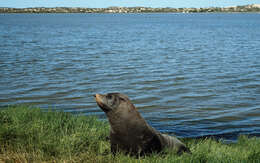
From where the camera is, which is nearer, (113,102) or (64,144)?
(113,102)

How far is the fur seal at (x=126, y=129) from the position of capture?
5938 mm

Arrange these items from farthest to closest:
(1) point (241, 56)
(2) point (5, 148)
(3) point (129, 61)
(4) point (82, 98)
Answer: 1. (1) point (241, 56)
2. (3) point (129, 61)
3. (4) point (82, 98)
4. (2) point (5, 148)

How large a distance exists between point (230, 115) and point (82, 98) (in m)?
5.74

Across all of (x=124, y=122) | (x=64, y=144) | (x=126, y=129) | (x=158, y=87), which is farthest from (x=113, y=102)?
(x=158, y=87)

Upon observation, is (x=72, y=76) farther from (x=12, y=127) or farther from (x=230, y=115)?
(x=12, y=127)

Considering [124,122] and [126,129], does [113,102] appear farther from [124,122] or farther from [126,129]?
[126,129]

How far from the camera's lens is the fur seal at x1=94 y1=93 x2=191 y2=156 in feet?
19.5

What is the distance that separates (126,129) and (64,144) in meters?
1.16

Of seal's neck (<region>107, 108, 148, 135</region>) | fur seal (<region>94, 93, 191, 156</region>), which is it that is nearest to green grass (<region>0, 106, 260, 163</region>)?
fur seal (<region>94, 93, 191, 156</region>)

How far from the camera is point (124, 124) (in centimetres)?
594

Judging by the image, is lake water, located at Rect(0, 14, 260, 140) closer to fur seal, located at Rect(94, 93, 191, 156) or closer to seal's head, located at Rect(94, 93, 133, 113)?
fur seal, located at Rect(94, 93, 191, 156)

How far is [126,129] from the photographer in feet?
19.5

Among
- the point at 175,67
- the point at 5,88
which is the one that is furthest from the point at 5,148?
the point at 175,67

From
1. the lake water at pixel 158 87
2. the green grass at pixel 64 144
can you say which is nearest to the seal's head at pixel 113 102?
the green grass at pixel 64 144
